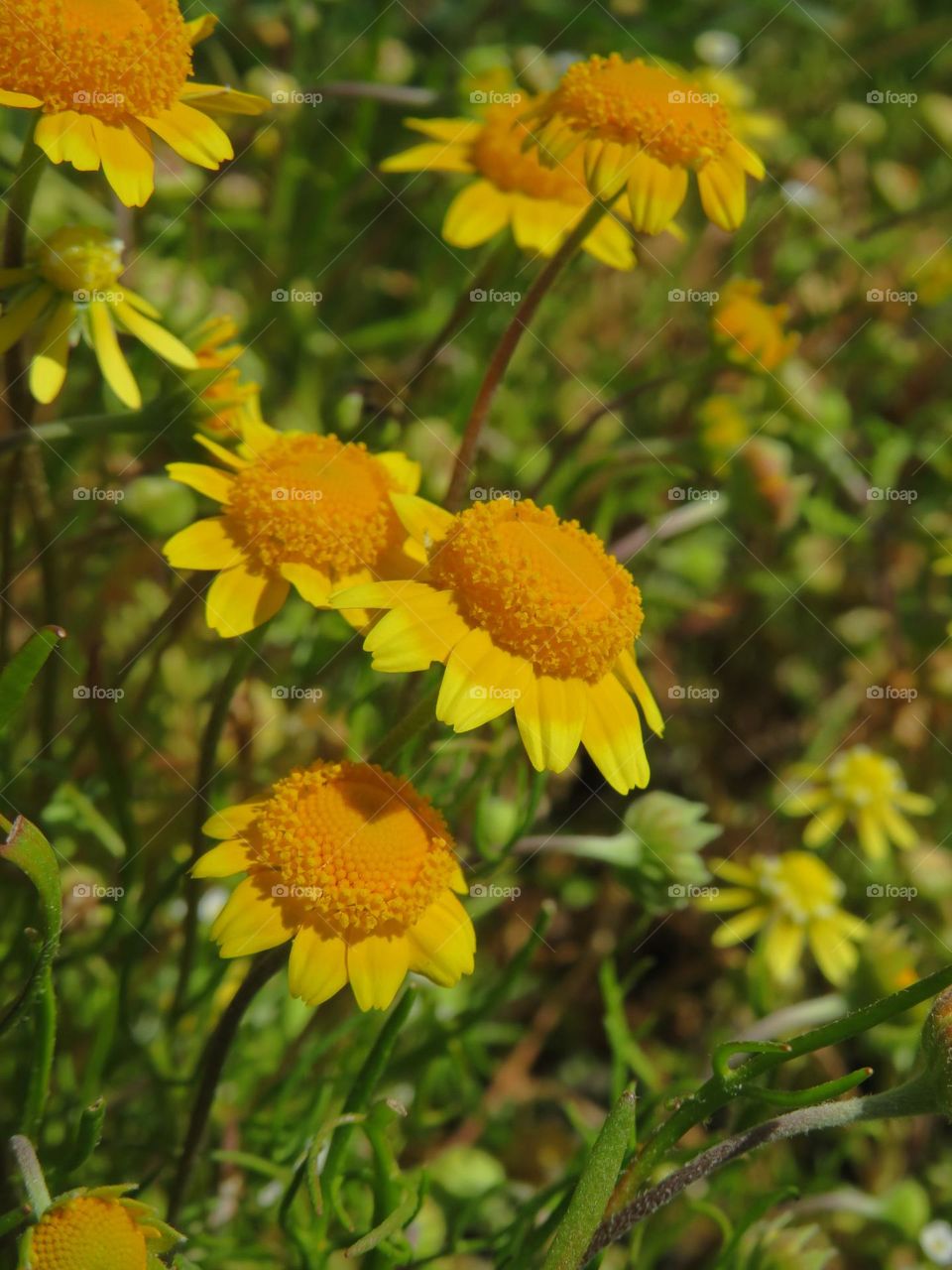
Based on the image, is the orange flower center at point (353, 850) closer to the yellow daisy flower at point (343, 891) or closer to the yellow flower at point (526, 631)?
the yellow daisy flower at point (343, 891)

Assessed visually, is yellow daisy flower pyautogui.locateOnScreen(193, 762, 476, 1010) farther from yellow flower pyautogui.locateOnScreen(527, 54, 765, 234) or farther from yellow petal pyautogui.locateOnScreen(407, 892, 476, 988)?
yellow flower pyautogui.locateOnScreen(527, 54, 765, 234)

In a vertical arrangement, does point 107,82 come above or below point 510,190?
above

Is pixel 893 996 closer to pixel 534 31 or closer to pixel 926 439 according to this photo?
pixel 926 439

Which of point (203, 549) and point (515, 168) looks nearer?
point (203, 549)

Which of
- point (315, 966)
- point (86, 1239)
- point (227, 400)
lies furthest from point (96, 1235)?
point (227, 400)

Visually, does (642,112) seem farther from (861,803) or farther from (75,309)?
(861,803)

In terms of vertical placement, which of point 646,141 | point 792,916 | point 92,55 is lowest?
point 792,916
